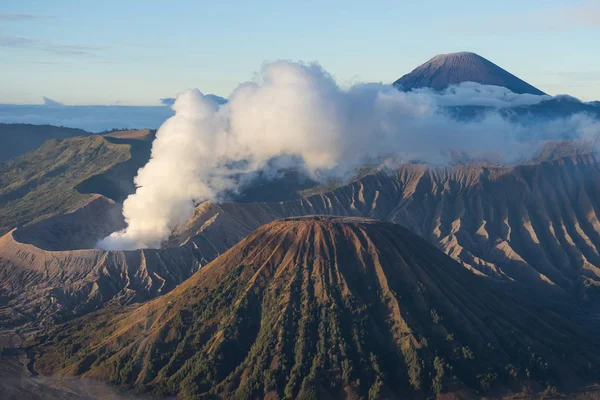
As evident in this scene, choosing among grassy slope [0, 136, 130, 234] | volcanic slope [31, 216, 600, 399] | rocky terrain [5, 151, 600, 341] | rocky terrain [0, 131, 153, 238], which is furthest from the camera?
rocky terrain [0, 131, 153, 238]

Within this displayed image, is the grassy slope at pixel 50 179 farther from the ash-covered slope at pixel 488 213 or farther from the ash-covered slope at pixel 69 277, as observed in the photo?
the ash-covered slope at pixel 488 213

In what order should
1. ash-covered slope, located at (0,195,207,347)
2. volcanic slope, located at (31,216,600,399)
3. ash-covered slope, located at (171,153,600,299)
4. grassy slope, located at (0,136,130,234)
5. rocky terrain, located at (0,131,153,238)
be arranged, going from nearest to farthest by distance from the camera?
volcanic slope, located at (31,216,600,399) < ash-covered slope, located at (0,195,207,347) < ash-covered slope, located at (171,153,600,299) < grassy slope, located at (0,136,130,234) < rocky terrain, located at (0,131,153,238)

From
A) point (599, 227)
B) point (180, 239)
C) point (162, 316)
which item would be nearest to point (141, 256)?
point (180, 239)

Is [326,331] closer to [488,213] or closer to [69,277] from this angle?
[69,277]

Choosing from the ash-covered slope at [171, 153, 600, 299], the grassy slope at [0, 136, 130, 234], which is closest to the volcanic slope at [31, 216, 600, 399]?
the ash-covered slope at [171, 153, 600, 299]

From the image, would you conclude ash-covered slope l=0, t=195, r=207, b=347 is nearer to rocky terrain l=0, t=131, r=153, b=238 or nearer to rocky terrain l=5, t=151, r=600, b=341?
rocky terrain l=5, t=151, r=600, b=341

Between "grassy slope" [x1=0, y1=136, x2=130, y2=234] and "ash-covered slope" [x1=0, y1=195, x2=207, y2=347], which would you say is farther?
"grassy slope" [x1=0, y1=136, x2=130, y2=234]

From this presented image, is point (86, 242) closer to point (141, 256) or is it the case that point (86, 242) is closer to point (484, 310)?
point (141, 256)
